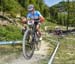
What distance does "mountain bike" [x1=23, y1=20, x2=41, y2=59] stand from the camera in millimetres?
11859

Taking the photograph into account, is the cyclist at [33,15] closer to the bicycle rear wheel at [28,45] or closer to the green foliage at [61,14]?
the bicycle rear wheel at [28,45]

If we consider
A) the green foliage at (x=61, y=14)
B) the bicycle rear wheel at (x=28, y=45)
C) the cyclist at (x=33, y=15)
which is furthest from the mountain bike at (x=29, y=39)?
the green foliage at (x=61, y=14)

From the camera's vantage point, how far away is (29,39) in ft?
39.5

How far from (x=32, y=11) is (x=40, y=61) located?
1868mm

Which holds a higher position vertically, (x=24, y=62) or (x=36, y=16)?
(x=36, y=16)

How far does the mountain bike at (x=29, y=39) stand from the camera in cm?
1186

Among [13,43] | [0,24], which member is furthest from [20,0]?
[13,43]

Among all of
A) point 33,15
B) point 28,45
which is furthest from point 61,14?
point 28,45

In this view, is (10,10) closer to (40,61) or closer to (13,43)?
(13,43)

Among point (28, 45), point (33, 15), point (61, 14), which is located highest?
point (33, 15)

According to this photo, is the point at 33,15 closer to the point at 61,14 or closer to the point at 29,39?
the point at 29,39

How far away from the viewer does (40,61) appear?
41.1 ft

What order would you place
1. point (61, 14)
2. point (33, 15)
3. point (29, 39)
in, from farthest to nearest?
point (61, 14) < point (33, 15) < point (29, 39)

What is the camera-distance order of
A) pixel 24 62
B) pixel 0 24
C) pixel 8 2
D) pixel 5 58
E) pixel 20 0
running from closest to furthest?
pixel 24 62
pixel 5 58
pixel 0 24
pixel 8 2
pixel 20 0
